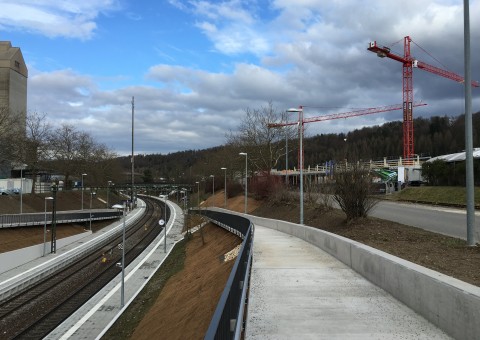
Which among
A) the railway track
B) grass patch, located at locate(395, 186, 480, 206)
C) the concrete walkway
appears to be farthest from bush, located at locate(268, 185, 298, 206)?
the concrete walkway

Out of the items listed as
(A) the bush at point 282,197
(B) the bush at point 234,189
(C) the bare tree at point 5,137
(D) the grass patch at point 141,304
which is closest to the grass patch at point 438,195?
(A) the bush at point 282,197

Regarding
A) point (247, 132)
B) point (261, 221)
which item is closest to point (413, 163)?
point (247, 132)

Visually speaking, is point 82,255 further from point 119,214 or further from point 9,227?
point 119,214

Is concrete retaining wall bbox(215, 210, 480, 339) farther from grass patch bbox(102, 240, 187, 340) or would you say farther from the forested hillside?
the forested hillside

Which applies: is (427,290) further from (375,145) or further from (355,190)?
(375,145)

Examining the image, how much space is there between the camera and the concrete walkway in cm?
673

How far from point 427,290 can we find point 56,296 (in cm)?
3252

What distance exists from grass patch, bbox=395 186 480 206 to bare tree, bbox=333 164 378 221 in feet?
45.4

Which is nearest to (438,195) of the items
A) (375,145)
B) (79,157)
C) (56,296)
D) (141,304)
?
(141,304)

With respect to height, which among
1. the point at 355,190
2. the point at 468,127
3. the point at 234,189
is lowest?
the point at 234,189

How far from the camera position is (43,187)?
96062 millimetres

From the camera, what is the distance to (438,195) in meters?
36.8

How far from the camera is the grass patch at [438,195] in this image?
33.0 meters

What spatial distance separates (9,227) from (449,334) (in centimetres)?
5074
